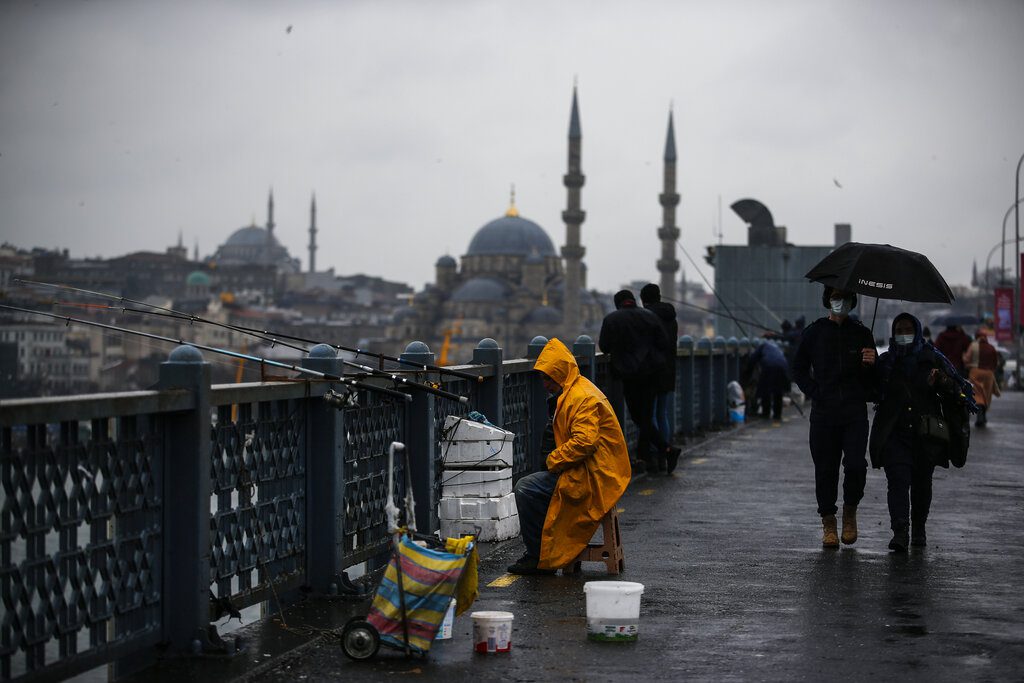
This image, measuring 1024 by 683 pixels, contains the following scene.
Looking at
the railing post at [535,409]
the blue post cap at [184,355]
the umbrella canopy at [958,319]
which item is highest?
the blue post cap at [184,355]

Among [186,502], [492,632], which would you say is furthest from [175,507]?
[492,632]

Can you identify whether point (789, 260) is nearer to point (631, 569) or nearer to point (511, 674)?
point (631, 569)

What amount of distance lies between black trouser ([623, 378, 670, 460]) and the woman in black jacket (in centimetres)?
502

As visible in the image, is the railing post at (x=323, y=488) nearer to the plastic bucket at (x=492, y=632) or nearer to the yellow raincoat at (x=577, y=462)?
the yellow raincoat at (x=577, y=462)

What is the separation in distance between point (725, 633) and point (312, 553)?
2139mm

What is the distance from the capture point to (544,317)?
186 m

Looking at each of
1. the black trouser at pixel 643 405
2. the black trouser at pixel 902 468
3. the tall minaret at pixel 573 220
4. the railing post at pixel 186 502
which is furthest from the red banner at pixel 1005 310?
the tall minaret at pixel 573 220

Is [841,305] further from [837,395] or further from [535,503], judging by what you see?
[535,503]

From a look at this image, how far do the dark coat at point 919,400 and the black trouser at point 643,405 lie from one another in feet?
16.6

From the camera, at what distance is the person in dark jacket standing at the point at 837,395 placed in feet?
33.9

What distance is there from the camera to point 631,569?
9508mm

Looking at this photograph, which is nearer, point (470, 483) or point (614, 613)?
point (614, 613)

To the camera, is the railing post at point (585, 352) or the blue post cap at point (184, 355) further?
the railing post at point (585, 352)

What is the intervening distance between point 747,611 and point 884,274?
299cm
